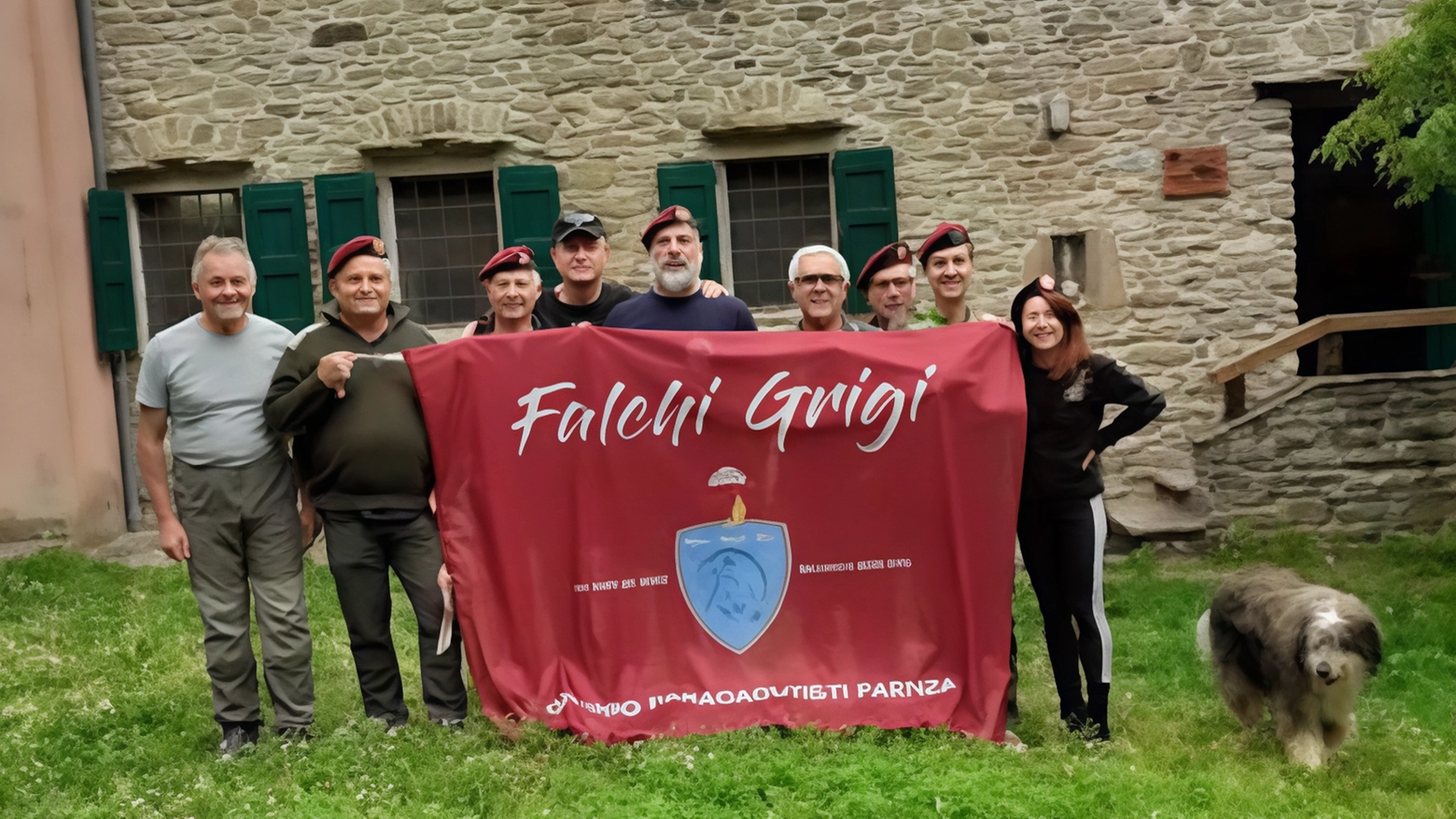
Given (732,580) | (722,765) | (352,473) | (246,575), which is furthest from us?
(246,575)

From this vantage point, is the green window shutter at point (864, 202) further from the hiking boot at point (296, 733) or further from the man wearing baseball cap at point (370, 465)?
the hiking boot at point (296, 733)

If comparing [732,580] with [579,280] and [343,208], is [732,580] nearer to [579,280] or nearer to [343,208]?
[579,280]

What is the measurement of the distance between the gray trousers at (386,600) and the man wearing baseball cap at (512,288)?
0.81 meters

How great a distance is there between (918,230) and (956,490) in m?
5.55

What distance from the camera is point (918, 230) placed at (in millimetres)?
10000

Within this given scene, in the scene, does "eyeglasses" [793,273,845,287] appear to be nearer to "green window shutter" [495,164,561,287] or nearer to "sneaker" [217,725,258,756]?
"sneaker" [217,725,258,756]

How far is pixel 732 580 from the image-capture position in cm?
472

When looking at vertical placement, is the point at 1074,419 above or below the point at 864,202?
below

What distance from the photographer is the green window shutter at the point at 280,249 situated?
10.0 m

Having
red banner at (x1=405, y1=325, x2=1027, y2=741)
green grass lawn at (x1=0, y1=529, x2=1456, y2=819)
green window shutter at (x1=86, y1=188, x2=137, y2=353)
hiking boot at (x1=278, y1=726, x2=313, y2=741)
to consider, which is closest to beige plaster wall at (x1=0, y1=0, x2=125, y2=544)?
green window shutter at (x1=86, y1=188, x2=137, y2=353)

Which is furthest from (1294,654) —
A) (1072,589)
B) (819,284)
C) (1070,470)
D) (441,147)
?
(441,147)

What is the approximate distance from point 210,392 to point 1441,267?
9765 mm

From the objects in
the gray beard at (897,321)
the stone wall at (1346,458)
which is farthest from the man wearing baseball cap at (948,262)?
the stone wall at (1346,458)

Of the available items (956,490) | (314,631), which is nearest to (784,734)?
(956,490)
